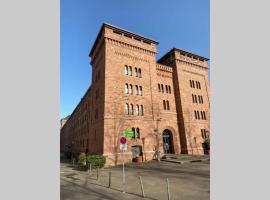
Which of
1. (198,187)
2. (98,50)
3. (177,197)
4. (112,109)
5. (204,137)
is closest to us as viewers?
(177,197)

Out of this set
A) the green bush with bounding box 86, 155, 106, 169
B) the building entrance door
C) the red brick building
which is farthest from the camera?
the building entrance door

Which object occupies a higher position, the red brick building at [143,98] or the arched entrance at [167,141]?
the red brick building at [143,98]

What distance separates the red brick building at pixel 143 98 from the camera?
25.7 metres

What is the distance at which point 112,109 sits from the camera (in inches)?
1001

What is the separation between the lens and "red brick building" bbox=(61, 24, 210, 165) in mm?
25734

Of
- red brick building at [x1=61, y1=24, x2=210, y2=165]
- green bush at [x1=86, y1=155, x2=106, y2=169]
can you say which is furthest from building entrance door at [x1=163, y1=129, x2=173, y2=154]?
green bush at [x1=86, y1=155, x2=106, y2=169]

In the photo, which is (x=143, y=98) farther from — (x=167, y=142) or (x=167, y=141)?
(x=167, y=142)

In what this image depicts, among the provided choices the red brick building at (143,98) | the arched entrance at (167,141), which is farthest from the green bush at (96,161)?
the arched entrance at (167,141)

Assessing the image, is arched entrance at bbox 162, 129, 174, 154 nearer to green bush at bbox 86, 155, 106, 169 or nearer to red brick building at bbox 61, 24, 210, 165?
red brick building at bbox 61, 24, 210, 165

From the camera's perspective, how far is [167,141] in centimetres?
A: 3158

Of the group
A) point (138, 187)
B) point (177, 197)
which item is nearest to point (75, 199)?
point (138, 187)

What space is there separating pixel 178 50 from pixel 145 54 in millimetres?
8179

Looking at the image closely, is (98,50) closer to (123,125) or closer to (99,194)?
(123,125)

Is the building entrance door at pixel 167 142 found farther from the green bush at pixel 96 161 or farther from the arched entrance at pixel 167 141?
the green bush at pixel 96 161
